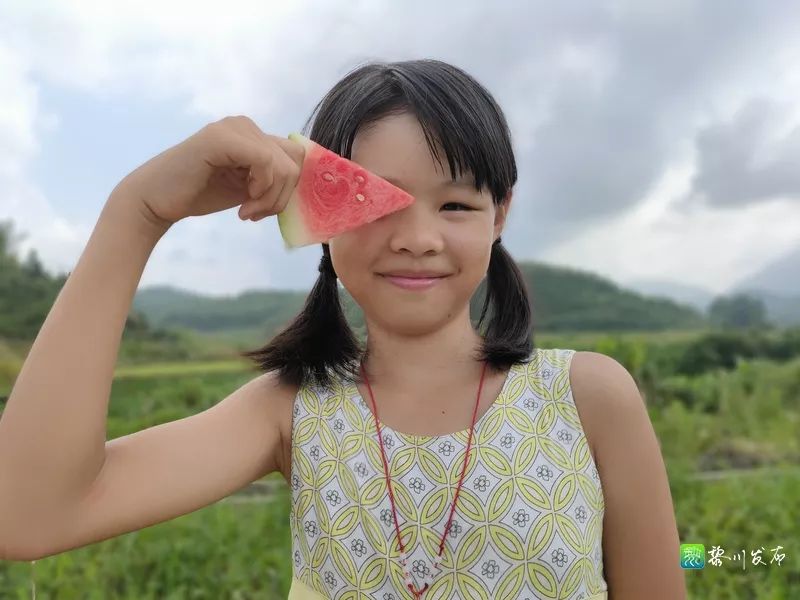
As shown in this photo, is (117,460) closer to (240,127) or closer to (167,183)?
(167,183)

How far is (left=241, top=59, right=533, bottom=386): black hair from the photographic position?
1302mm

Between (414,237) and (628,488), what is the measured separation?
589 mm

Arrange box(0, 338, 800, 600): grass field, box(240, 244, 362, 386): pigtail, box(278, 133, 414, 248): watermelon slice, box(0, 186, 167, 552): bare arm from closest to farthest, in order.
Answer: box(0, 186, 167, 552): bare arm → box(278, 133, 414, 248): watermelon slice → box(240, 244, 362, 386): pigtail → box(0, 338, 800, 600): grass field

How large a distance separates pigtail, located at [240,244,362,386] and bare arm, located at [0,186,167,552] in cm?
38

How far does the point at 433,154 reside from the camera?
1.27 meters

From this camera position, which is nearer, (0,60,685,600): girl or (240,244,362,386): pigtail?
(0,60,685,600): girl

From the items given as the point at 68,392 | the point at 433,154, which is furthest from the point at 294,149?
the point at 68,392

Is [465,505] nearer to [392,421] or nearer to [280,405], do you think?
[392,421]

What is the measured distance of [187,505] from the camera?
1292 millimetres

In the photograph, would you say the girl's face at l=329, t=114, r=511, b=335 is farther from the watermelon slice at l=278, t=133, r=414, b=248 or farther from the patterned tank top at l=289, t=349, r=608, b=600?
the patterned tank top at l=289, t=349, r=608, b=600

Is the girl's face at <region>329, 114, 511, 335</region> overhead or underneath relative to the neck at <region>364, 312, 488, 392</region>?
overhead

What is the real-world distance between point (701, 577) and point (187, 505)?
2219 millimetres

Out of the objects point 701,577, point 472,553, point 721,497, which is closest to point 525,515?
point 472,553

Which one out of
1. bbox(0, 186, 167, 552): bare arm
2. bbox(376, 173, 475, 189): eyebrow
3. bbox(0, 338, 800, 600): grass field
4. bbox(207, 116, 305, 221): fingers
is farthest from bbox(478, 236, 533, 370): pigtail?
bbox(0, 338, 800, 600): grass field
